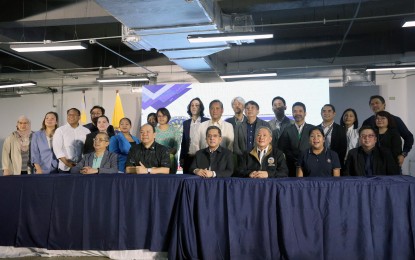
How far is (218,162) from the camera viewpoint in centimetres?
342

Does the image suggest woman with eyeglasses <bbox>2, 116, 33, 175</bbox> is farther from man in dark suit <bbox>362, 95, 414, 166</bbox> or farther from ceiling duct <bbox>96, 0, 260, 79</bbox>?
man in dark suit <bbox>362, 95, 414, 166</bbox>

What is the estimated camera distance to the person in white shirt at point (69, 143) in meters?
4.15

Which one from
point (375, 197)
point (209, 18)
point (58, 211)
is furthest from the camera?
point (209, 18)

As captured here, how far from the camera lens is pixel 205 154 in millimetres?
Result: 3496

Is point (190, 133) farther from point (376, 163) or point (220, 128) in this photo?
point (376, 163)

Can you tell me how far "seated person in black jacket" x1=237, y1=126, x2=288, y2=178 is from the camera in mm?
3312

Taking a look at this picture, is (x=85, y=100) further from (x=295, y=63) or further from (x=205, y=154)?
(x=205, y=154)

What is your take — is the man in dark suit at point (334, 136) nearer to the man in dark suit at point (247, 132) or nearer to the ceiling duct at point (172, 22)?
the man in dark suit at point (247, 132)

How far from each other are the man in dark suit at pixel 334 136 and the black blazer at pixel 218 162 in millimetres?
1258

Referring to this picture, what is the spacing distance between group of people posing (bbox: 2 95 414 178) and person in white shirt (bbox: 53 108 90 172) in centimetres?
1

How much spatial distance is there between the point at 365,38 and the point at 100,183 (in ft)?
27.0

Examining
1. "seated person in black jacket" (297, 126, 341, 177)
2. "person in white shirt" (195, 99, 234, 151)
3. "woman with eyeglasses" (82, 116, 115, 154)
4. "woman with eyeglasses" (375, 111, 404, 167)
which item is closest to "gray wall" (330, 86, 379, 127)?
"woman with eyeglasses" (375, 111, 404, 167)

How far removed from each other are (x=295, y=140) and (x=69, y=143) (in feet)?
8.56

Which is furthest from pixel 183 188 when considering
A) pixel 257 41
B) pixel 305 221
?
pixel 257 41
